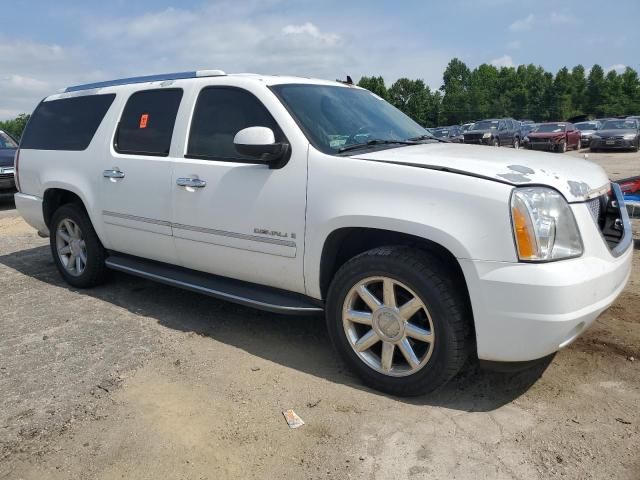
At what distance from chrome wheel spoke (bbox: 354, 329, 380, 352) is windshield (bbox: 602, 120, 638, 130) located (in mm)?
25519

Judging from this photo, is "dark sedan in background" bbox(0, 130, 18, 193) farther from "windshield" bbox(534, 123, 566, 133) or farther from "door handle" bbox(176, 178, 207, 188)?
"windshield" bbox(534, 123, 566, 133)

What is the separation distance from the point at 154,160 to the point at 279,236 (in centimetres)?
140

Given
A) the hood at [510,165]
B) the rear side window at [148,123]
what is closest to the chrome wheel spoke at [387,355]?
the hood at [510,165]

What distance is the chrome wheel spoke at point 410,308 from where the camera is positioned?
9.49 ft

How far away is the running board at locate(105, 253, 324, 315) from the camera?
344cm

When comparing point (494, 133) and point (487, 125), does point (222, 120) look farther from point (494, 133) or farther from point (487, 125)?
point (487, 125)

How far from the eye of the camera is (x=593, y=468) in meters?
2.41

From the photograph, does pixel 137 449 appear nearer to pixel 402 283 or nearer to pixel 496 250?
pixel 402 283

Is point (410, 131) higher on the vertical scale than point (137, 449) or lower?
higher

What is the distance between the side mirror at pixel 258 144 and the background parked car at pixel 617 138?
954 inches

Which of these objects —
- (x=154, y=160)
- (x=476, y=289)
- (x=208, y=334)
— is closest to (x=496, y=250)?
(x=476, y=289)

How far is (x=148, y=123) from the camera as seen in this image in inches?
171

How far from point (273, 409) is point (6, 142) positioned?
1221 centimetres

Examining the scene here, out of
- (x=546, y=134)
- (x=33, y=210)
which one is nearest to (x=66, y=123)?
(x=33, y=210)
